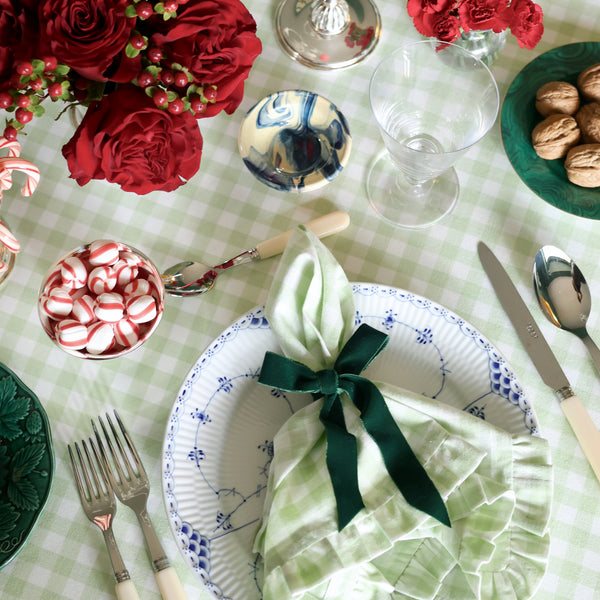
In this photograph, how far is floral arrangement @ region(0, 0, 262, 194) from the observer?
0.51m

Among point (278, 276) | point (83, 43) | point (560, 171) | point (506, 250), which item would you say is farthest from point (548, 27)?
point (83, 43)

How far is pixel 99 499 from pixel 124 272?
26cm

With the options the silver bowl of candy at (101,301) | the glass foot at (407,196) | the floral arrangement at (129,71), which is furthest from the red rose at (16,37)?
the glass foot at (407,196)

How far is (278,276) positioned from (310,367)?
106 mm

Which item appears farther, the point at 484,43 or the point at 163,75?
the point at 484,43

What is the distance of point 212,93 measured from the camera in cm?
57

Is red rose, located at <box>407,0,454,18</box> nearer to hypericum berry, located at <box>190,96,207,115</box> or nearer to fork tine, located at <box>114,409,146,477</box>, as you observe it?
hypericum berry, located at <box>190,96,207,115</box>

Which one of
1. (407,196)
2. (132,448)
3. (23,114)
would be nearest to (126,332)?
(132,448)

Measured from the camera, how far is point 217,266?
2.49ft

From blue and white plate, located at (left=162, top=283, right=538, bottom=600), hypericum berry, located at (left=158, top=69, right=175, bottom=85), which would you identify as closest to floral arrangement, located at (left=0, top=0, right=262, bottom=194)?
hypericum berry, located at (left=158, top=69, right=175, bottom=85)

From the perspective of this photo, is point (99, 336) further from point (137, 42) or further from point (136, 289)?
point (137, 42)

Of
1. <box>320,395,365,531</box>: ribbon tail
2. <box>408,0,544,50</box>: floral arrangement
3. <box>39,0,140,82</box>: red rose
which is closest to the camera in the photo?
<box>39,0,140,82</box>: red rose

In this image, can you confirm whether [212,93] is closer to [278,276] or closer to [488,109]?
[278,276]

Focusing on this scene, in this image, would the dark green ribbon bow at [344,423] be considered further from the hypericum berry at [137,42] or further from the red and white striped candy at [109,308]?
the hypericum berry at [137,42]
